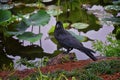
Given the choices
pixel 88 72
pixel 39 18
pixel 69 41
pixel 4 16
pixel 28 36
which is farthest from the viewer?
pixel 39 18

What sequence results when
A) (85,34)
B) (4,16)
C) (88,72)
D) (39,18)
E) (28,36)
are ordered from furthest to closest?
1. (85,34)
2. (39,18)
3. (4,16)
4. (28,36)
5. (88,72)

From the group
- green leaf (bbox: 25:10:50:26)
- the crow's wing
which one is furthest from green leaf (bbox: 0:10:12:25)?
the crow's wing

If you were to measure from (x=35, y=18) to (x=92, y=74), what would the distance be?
191 inches

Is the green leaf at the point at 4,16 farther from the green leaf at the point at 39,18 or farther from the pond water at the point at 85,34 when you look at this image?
the pond water at the point at 85,34

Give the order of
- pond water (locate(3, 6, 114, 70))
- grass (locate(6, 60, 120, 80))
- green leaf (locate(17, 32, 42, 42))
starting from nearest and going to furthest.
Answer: grass (locate(6, 60, 120, 80)) < green leaf (locate(17, 32, 42, 42)) < pond water (locate(3, 6, 114, 70))

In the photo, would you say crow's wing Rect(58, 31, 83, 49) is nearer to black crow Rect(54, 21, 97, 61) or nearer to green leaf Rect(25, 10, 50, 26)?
black crow Rect(54, 21, 97, 61)

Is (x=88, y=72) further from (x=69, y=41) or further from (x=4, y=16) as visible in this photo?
(x=4, y=16)

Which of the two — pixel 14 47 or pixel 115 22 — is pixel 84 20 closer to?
pixel 115 22

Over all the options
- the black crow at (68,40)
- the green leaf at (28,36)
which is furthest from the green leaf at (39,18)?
the black crow at (68,40)

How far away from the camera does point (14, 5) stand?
36.7 feet

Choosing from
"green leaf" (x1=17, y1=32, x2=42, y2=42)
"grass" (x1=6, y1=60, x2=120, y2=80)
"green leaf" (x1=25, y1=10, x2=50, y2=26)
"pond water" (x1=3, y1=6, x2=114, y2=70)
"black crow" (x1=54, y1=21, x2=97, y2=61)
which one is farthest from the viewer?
"green leaf" (x1=25, y1=10, x2=50, y2=26)

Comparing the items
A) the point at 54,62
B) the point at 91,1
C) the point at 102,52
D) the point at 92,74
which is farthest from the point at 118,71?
the point at 91,1

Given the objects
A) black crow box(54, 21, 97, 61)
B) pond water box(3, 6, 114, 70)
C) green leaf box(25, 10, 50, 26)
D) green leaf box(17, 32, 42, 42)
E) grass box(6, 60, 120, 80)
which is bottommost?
pond water box(3, 6, 114, 70)

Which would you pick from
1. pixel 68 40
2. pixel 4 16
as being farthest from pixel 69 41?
pixel 4 16
